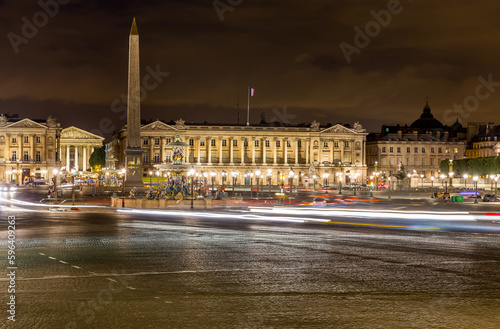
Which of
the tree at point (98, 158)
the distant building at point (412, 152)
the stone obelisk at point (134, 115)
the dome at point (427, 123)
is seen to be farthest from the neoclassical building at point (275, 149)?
the stone obelisk at point (134, 115)

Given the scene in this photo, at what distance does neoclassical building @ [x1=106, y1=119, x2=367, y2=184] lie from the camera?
147375 millimetres

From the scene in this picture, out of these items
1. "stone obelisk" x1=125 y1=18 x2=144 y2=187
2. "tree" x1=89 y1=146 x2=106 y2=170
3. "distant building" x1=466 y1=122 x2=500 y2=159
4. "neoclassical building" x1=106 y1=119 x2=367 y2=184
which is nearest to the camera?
"stone obelisk" x1=125 y1=18 x2=144 y2=187

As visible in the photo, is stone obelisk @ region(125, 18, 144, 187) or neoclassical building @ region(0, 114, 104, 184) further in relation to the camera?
neoclassical building @ region(0, 114, 104, 184)

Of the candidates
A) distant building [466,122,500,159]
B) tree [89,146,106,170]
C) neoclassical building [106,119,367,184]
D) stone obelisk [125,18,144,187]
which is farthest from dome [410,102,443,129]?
stone obelisk [125,18,144,187]

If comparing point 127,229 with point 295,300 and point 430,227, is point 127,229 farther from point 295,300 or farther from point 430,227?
point 295,300

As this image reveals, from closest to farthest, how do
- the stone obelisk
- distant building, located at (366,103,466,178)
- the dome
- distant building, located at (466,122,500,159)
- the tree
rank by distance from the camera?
the stone obelisk < distant building, located at (466,122,500,159) < distant building, located at (366,103,466,178) < the tree < the dome

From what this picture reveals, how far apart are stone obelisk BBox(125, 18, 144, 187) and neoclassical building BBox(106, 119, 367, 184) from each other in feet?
278

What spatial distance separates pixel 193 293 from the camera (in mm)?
12523

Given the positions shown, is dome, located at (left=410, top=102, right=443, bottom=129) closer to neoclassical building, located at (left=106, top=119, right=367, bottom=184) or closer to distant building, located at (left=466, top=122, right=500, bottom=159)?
distant building, located at (left=466, top=122, right=500, bottom=159)

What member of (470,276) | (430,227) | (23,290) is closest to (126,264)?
(23,290)

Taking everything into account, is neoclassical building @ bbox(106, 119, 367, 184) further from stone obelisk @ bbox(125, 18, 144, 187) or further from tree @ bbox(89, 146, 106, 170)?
stone obelisk @ bbox(125, 18, 144, 187)

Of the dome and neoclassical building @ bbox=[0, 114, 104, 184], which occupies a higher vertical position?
the dome

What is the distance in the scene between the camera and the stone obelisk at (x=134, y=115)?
52.0m

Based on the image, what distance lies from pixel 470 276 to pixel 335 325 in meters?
5.71
